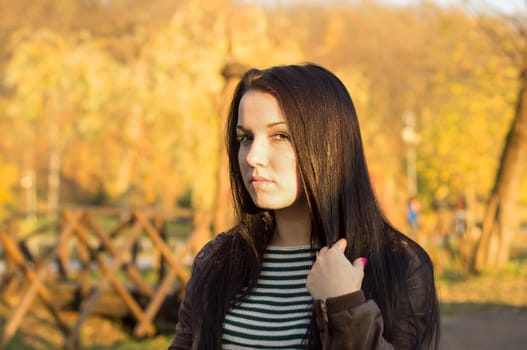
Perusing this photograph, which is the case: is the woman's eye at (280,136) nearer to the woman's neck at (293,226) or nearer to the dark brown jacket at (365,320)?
the woman's neck at (293,226)

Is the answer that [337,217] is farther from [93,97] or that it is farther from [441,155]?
[93,97]

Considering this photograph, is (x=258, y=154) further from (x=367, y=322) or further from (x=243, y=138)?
(x=367, y=322)

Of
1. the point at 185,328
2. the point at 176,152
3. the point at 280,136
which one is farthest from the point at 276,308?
the point at 176,152

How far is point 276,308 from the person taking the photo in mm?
2088

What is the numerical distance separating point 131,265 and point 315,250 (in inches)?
290

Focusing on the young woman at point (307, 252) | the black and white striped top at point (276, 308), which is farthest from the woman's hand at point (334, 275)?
the black and white striped top at point (276, 308)

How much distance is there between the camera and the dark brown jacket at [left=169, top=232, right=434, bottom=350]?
177 centimetres

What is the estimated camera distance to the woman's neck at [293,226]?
85.1 inches

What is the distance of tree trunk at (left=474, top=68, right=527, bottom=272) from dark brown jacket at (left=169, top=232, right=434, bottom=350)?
39.2 ft

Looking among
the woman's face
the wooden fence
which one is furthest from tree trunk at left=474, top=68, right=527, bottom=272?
the woman's face

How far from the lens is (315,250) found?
213 centimetres

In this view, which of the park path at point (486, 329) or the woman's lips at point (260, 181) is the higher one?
the woman's lips at point (260, 181)

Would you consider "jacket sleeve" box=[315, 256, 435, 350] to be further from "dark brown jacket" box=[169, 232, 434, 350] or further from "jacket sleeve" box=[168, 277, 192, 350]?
"jacket sleeve" box=[168, 277, 192, 350]

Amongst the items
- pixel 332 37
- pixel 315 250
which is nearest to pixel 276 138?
pixel 315 250
